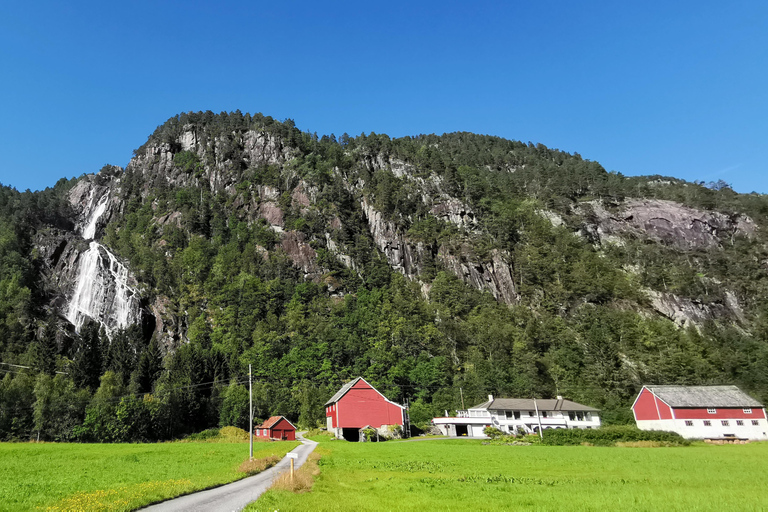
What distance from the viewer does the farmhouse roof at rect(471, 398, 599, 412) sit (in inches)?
2830

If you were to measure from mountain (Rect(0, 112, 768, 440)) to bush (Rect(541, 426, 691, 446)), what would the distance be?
64.4 ft

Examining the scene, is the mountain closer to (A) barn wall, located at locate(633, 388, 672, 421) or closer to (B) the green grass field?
(A) barn wall, located at locate(633, 388, 672, 421)

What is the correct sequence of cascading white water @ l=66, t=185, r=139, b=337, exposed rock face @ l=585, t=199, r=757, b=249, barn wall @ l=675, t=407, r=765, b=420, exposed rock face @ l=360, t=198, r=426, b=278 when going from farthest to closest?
exposed rock face @ l=585, t=199, r=757, b=249
exposed rock face @ l=360, t=198, r=426, b=278
cascading white water @ l=66, t=185, r=139, b=337
barn wall @ l=675, t=407, r=765, b=420

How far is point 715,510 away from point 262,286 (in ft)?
346

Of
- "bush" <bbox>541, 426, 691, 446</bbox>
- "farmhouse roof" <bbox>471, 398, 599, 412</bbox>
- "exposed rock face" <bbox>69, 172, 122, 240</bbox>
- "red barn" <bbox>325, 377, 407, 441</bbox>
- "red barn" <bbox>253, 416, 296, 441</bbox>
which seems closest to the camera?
"bush" <bbox>541, 426, 691, 446</bbox>

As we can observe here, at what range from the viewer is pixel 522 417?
7306cm

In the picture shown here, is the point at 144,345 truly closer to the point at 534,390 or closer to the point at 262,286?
the point at 262,286

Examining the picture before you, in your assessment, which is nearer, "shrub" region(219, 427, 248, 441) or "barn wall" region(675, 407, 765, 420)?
"barn wall" region(675, 407, 765, 420)

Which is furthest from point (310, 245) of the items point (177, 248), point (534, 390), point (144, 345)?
point (534, 390)

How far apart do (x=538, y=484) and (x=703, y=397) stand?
56.2m

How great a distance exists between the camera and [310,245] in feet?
412

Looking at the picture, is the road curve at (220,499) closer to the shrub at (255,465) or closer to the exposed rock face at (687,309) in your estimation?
the shrub at (255,465)

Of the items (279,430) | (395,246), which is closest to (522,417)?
(279,430)

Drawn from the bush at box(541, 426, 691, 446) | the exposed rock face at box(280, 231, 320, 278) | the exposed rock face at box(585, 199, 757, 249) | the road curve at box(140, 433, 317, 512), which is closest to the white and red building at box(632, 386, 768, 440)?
the bush at box(541, 426, 691, 446)
